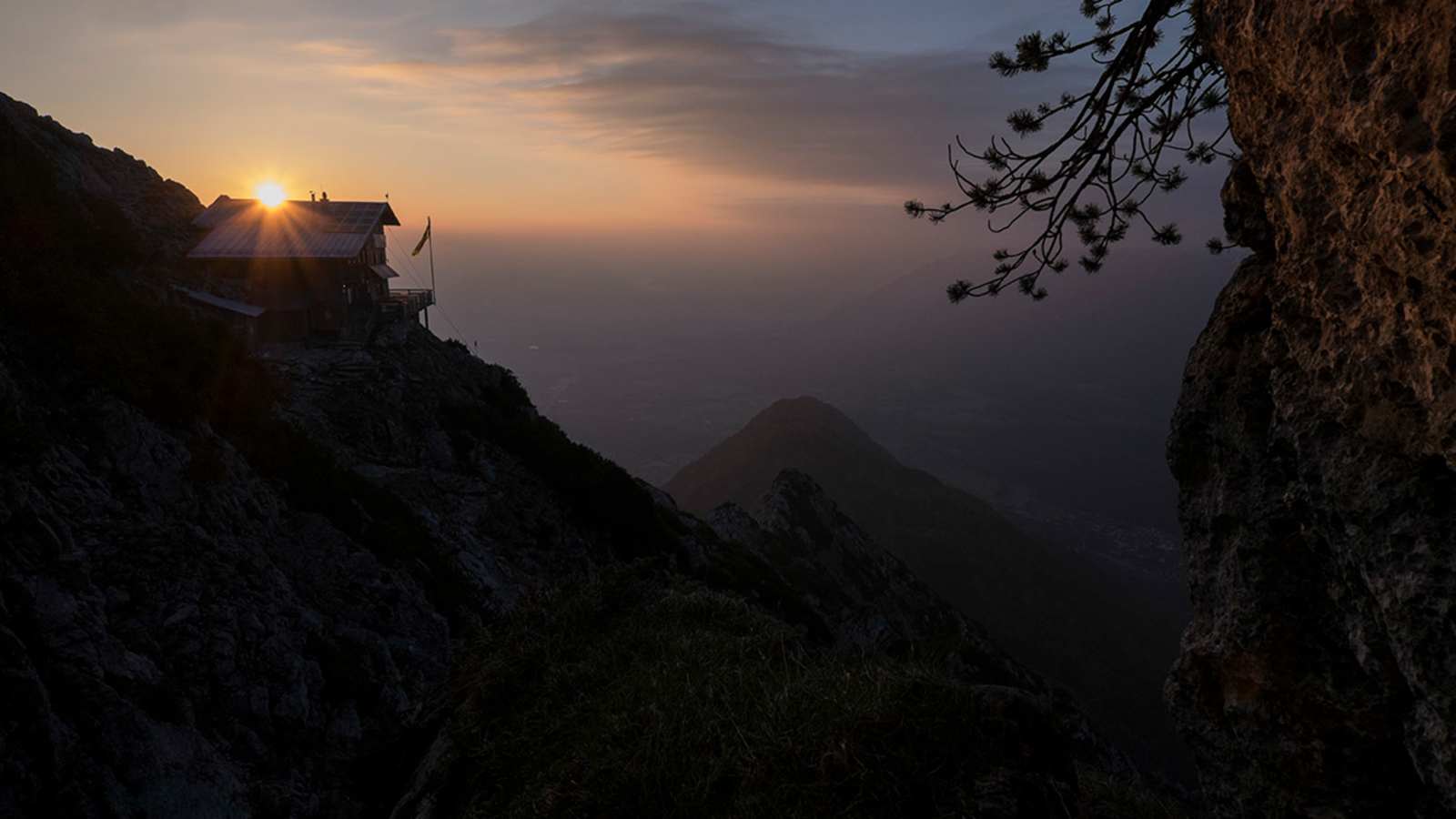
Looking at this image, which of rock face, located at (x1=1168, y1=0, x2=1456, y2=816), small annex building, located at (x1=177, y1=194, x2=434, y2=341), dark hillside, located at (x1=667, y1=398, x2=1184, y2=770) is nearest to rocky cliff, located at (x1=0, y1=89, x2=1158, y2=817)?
rock face, located at (x1=1168, y1=0, x2=1456, y2=816)

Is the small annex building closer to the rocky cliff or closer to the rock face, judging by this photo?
the rocky cliff

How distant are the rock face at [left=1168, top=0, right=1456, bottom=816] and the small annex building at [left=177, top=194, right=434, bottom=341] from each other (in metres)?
37.1

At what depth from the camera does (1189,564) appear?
711 cm

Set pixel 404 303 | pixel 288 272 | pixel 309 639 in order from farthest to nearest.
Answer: pixel 404 303 < pixel 288 272 < pixel 309 639

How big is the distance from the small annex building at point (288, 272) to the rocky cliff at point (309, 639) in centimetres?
818

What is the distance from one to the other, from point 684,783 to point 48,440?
1356 cm

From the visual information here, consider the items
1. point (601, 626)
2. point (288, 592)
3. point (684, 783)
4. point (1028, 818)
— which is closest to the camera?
point (1028, 818)

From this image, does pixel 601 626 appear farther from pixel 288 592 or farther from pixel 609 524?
pixel 609 524

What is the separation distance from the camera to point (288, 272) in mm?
36375

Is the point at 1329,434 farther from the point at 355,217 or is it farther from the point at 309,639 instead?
the point at 355,217

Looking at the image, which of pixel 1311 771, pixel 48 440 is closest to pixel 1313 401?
pixel 1311 771

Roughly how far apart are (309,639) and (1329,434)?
15868mm

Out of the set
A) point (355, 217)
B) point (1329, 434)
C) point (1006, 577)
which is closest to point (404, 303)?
point (355, 217)

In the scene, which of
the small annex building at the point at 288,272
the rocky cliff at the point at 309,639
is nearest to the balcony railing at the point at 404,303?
the small annex building at the point at 288,272
